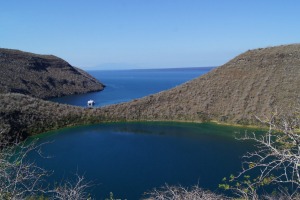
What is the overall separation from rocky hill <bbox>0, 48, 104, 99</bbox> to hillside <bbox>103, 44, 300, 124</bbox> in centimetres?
2853

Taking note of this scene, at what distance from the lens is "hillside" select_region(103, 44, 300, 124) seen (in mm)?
37406

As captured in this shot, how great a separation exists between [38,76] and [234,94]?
46448 mm

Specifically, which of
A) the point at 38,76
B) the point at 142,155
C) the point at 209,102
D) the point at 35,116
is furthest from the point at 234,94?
the point at 38,76

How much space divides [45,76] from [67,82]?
6.48 meters

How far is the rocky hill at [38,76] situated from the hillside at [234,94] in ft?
93.6

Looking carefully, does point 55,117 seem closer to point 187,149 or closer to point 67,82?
point 187,149

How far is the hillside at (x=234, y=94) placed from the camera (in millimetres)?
37406

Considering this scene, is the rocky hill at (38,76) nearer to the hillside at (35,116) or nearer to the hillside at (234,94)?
→ the hillside at (35,116)

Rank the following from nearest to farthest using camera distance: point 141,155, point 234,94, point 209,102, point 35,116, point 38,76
Answer: point 141,155 → point 35,116 → point 209,102 → point 234,94 → point 38,76

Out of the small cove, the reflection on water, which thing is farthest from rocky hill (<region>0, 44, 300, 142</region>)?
the reflection on water

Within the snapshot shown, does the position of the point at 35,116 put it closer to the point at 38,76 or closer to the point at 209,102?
the point at 209,102

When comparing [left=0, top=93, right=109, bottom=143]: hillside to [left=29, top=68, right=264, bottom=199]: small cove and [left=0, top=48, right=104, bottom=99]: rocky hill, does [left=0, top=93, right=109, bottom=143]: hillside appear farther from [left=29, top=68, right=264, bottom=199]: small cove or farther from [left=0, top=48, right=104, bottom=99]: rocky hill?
[left=0, top=48, right=104, bottom=99]: rocky hill

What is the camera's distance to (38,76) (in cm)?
7119

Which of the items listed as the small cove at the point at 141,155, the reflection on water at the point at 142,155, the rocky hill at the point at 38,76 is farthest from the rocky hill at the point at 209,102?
the rocky hill at the point at 38,76
